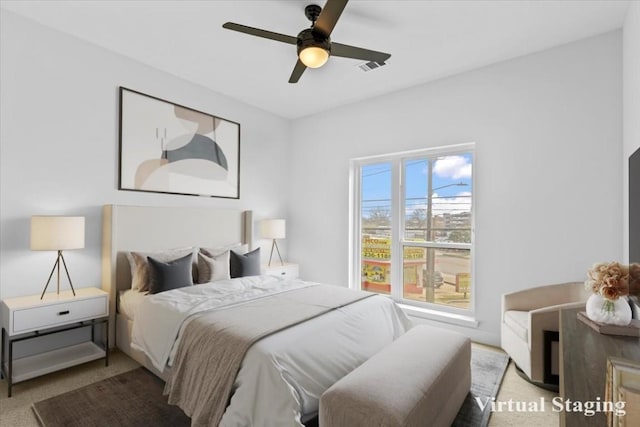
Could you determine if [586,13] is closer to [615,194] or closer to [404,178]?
[615,194]

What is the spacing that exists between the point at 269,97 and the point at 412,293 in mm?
3212

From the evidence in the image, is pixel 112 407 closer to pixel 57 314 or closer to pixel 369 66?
pixel 57 314

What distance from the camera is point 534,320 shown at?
7.54 ft

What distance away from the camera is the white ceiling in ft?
8.02

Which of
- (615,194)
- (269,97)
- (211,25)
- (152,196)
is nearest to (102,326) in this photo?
(152,196)

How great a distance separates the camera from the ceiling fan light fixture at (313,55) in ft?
6.84

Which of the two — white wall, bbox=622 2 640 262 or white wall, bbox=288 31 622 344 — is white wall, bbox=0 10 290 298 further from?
white wall, bbox=622 2 640 262

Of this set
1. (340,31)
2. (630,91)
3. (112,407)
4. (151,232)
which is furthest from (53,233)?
(630,91)

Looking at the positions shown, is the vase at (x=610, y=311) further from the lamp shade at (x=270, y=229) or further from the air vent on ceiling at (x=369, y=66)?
the lamp shade at (x=270, y=229)

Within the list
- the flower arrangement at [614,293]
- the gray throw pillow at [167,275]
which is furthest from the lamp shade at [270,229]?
the flower arrangement at [614,293]

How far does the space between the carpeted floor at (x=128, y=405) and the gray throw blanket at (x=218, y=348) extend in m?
0.27

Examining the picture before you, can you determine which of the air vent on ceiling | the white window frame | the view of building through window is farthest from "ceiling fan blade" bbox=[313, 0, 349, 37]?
the view of building through window

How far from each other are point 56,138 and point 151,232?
1.17 metres

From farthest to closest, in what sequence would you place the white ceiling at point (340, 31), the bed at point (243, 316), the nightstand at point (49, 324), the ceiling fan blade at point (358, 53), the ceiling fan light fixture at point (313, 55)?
the white ceiling at point (340, 31)
the nightstand at point (49, 324)
the ceiling fan blade at point (358, 53)
the ceiling fan light fixture at point (313, 55)
the bed at point (243, 316)
